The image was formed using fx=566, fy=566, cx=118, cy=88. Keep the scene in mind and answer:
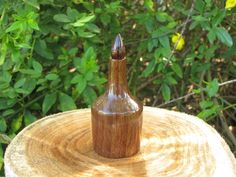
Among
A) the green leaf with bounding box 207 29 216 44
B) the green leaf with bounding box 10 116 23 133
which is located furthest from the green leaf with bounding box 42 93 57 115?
the green leaf with bounding box 207 29 216 44

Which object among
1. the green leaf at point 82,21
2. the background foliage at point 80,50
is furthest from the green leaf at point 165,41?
the green leaf at point 82,21

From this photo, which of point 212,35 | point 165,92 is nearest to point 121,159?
point 212,35

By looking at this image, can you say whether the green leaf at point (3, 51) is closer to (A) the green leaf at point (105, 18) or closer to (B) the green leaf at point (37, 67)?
(B) the green leaf at point (37, 67)

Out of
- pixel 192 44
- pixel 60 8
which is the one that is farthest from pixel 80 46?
pixel 192 44

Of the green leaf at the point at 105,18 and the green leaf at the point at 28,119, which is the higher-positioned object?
the green leaf at the point at 105,18

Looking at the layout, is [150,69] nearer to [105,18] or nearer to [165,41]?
[165,41]

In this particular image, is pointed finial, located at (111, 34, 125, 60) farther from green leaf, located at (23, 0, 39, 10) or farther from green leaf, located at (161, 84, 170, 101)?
green leaf, located at (161, 84, 170, 101)
